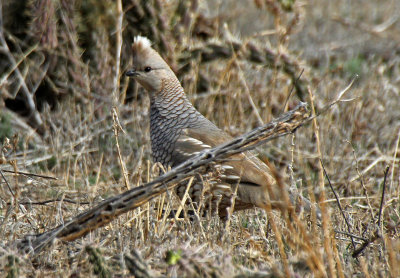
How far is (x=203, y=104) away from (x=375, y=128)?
6.35 feet

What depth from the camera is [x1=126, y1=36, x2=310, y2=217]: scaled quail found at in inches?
189

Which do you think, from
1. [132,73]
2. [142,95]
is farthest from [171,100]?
[142,95]

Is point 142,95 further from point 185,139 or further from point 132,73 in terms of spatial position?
point 185,139

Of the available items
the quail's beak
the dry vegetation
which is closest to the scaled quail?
the quail's beak

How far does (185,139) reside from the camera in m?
5.03

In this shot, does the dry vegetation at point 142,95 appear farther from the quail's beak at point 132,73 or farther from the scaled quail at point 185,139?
the scaled quail at point 185,139

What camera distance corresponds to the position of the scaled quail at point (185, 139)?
15.7 ft

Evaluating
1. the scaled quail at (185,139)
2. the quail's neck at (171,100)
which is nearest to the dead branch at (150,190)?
the scaled quail at (185,139)

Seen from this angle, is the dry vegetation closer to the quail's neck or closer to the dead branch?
the quail's neck

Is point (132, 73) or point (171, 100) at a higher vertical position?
point (132, 73)

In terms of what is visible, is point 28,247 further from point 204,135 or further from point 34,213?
point 204,135

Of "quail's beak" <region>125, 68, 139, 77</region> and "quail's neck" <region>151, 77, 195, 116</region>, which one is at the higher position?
"quail's beak" <region>125, 68, 139, 77</region>

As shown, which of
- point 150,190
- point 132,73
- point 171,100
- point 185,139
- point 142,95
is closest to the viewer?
point 150,190

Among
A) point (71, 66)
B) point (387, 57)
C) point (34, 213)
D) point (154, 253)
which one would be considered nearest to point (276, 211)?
point (154, 253)
